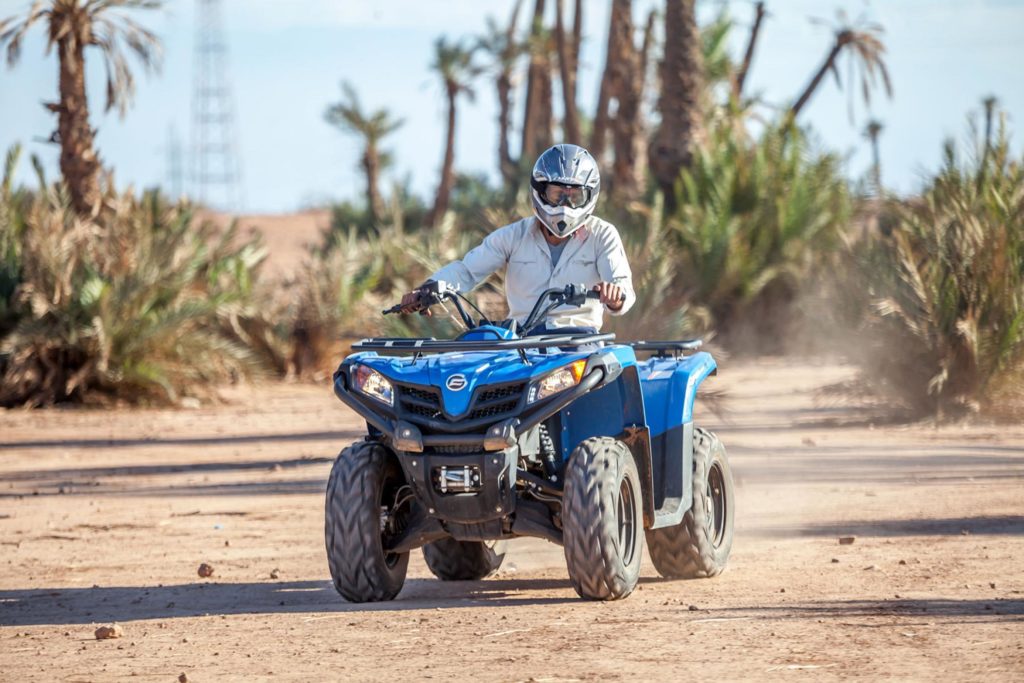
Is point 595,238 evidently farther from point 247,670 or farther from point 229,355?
point 229,355

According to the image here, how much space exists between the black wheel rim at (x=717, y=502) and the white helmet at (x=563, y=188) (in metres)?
1.65

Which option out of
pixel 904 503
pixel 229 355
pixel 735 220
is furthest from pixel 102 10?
pixel 904 503

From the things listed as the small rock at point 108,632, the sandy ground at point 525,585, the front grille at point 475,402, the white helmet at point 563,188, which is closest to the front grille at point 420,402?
the front grille at point 475,402

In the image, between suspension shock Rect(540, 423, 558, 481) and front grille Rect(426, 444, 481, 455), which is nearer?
front grille Rect(426, 444, 481, 455)

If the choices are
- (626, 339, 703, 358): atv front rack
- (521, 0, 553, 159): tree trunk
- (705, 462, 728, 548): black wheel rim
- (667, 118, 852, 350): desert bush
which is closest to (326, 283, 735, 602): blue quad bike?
(626, 339, 703, 358): atv front rack

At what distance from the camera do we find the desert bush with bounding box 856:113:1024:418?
49.5ft

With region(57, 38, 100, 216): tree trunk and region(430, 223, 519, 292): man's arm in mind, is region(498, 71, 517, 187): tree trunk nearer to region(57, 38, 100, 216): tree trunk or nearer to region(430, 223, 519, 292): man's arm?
region(57, 38, 100, 216): tree trunk

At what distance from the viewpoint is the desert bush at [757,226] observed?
932 inches

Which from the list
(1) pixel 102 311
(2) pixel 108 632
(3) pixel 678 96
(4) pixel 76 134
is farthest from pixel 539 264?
(3) pixel 678 96

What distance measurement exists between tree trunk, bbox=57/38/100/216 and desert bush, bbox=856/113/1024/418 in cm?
1058

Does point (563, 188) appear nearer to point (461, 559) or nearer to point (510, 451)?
point (510, 451)

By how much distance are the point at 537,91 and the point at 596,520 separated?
4407 centimetres

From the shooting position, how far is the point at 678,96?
26281 millimetres

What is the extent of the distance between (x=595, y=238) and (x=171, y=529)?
4.29 meters
